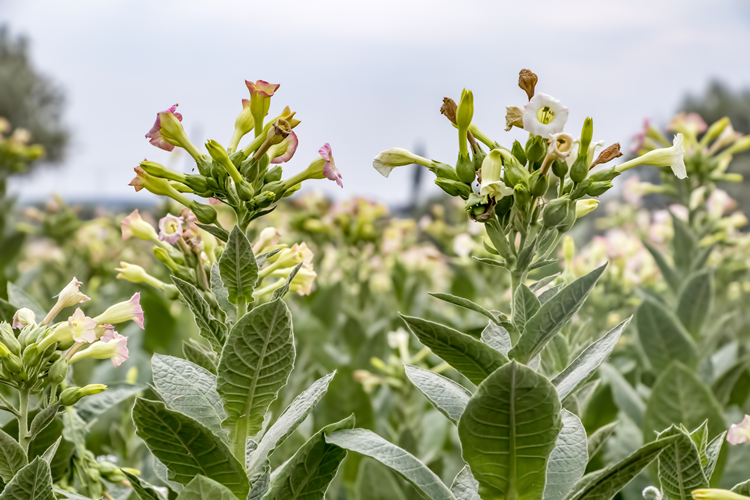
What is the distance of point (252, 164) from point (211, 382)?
363 millimetres

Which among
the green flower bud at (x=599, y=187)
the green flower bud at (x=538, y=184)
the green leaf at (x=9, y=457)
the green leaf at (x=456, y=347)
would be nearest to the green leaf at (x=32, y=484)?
the green leaf at (x=9, y=457)

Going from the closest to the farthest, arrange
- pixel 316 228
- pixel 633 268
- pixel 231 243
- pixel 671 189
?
pixel 231 243, pixel 671 189, pixel 633 268, pixel 316 228

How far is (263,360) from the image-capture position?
0.94m

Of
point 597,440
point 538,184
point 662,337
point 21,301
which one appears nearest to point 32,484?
point 21,301

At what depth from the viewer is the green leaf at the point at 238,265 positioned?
3.17 feet

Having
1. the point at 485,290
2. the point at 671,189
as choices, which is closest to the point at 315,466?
the point at 671,189

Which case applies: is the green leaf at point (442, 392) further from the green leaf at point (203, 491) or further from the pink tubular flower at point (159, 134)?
the pink tubular flower at point (159, 134)

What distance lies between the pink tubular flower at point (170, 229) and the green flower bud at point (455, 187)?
48 cm

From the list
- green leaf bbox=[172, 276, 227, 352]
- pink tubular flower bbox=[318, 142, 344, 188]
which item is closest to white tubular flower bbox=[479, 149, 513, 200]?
pink tubular flower bbox=[318, 142, 344, 188]

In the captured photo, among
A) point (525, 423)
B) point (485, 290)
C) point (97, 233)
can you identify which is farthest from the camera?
point (97, 233)

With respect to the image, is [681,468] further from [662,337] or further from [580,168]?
[662,337]

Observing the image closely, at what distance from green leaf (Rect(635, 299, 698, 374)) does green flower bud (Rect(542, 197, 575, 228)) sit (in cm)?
154

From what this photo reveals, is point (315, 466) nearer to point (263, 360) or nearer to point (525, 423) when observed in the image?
point (263, 360)

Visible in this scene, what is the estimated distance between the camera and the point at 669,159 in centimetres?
117
